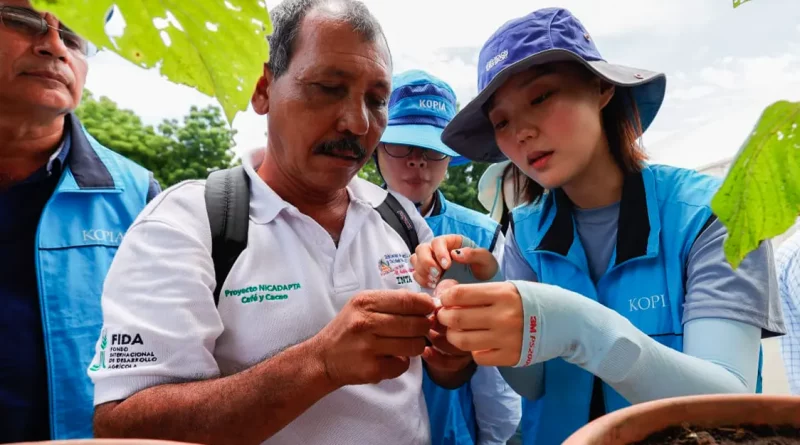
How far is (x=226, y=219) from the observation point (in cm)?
139

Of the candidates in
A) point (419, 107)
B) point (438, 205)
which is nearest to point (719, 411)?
point (438, 205)

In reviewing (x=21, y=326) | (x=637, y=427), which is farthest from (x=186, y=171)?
(x=637, y=427)

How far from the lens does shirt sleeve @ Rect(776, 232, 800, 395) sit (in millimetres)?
2275

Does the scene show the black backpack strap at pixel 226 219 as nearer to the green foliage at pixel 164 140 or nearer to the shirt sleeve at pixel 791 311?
the shirt sleeve at pixel 791 311

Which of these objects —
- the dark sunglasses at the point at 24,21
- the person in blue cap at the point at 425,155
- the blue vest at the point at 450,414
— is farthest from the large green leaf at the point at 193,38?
the person in blue cap at the point at 425,155

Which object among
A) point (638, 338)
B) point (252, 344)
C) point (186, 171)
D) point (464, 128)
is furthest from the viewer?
point (186, 171)

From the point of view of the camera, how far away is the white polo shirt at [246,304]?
1.18m

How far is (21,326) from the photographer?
1.65 m

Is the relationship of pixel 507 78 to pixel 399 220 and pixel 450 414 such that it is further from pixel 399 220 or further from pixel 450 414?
pixel 450 414

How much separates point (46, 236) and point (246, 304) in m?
0.89

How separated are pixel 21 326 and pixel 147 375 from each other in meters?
0.81

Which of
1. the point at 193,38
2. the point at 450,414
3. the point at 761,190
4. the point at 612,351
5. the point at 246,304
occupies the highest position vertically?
the point at 193,38

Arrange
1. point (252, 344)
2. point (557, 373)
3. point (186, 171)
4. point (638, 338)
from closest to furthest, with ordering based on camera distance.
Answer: point (638, 338)
point (252, 344)
point (557, 373)
point (186, 171)

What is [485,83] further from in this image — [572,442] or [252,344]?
[572,442]
